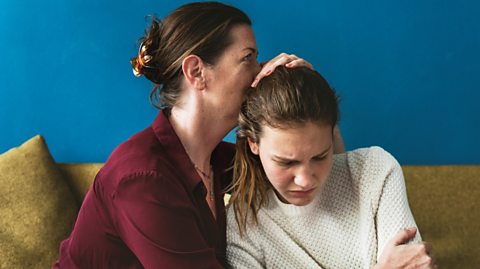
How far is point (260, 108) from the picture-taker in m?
1.43

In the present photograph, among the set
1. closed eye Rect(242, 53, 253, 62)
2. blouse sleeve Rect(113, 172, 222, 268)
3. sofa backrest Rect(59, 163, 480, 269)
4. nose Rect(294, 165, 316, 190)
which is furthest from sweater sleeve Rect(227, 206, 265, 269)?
sofa backrest Rect(59, 163, 480, 269)

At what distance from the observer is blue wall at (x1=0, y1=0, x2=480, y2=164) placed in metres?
2.06

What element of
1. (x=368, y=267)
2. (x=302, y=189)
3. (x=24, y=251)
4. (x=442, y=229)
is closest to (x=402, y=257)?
(x=368, y=267)

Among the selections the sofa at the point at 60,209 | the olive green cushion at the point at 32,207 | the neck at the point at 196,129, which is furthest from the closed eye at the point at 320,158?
the olive green cushion at the point at 32,207

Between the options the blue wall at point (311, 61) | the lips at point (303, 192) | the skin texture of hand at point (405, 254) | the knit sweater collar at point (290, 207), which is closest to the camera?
the skin texture of hand at point (405, 254)

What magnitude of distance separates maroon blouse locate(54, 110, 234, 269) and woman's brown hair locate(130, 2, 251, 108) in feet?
0.33

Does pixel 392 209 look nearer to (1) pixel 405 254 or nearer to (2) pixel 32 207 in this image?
(1) pixel 405 254

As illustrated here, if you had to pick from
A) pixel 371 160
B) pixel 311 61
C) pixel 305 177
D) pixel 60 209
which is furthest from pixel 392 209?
pixel 60 209

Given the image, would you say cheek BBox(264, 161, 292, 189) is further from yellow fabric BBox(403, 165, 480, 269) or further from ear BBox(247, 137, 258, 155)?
yellow fabric BBox(403, 165, 480, 269)

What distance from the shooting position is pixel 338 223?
5.11 feet

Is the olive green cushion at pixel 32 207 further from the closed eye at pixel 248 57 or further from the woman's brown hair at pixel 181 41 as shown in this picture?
the closed eye at pixel 248 57

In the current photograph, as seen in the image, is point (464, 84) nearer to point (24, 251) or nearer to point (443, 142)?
point (443, 142)

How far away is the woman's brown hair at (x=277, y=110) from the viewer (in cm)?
137

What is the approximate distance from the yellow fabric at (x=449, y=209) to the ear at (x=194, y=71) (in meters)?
→ 0.83
